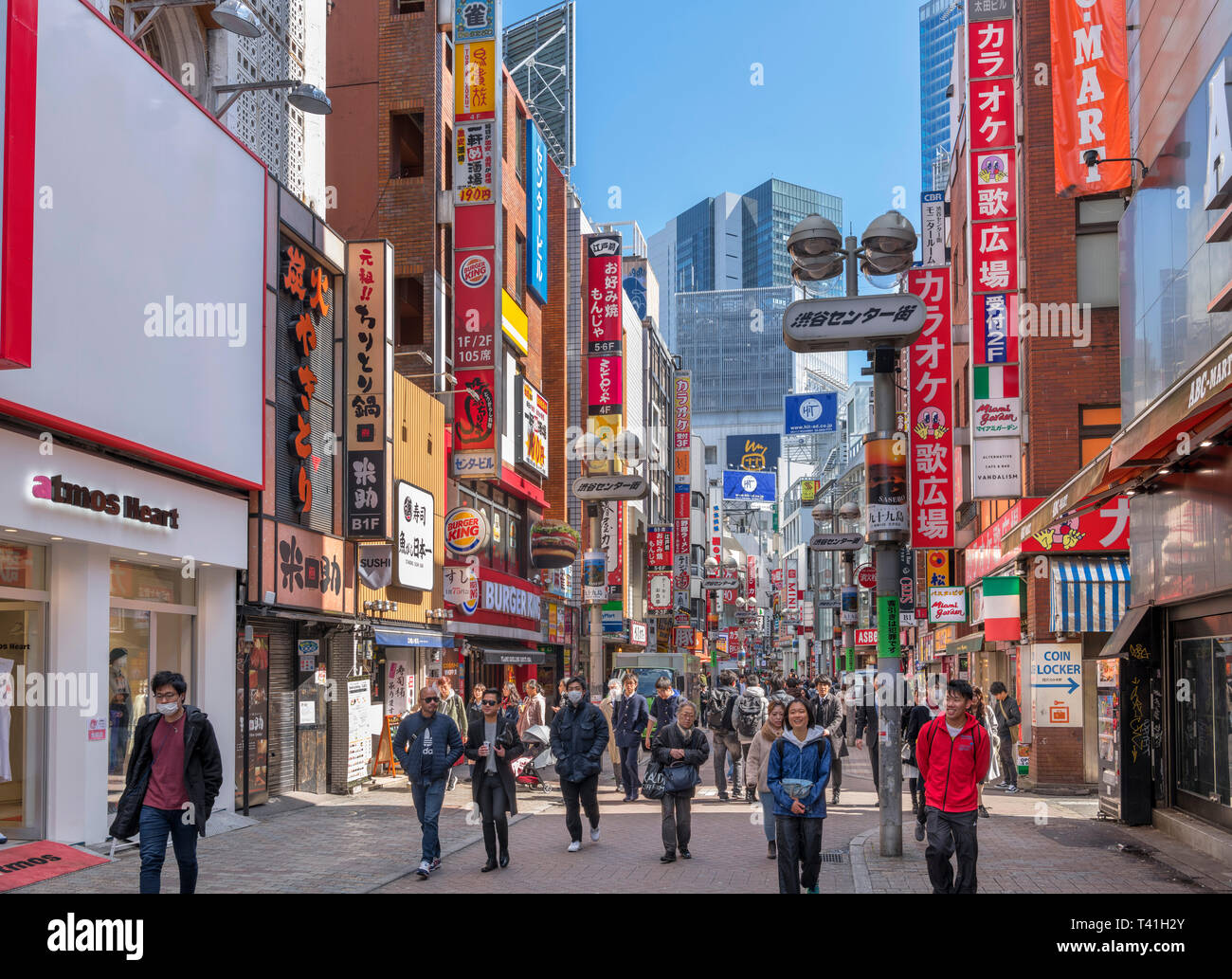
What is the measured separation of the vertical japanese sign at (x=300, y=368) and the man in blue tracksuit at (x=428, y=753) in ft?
22.2

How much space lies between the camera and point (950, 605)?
29.3m

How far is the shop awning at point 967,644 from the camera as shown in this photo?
1136 inches

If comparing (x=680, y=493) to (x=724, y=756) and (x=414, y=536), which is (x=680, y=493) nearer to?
(x=414, y=536)

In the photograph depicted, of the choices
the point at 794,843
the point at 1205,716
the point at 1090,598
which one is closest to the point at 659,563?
the point at 1090,598

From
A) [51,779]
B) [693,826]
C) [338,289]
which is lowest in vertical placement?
[693,826]

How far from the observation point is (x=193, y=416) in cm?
1518

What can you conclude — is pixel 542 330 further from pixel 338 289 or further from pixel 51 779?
pixel 51 779

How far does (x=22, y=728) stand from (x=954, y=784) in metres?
9.12

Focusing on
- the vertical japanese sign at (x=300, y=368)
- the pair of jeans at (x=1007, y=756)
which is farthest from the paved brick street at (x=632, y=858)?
the vertical japanese sign at (x=300, y=368)

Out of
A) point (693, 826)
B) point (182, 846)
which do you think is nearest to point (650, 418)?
point (693, 826)

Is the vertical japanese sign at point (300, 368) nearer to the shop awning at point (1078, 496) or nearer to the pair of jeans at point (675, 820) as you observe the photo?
the pair of jeans at point (675, 820)

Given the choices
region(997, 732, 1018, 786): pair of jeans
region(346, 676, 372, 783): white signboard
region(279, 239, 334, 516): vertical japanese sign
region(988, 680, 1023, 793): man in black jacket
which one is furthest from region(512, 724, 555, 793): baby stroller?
region(997, 732, 1018, 786): pair of jeans
